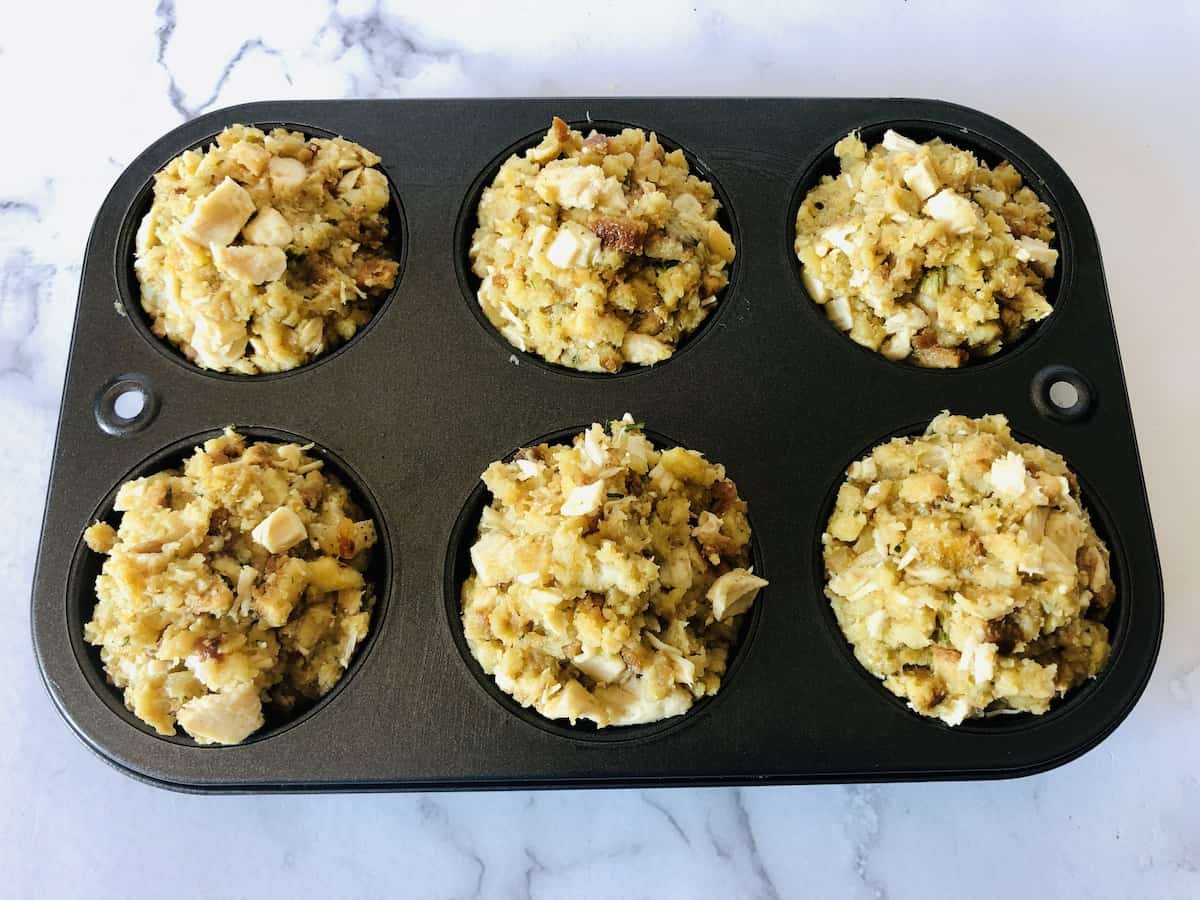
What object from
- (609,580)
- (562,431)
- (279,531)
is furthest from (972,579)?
(279,531)

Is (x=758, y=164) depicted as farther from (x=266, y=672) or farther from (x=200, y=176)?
(x=266, y=672)

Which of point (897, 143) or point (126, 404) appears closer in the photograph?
point (126, 404)

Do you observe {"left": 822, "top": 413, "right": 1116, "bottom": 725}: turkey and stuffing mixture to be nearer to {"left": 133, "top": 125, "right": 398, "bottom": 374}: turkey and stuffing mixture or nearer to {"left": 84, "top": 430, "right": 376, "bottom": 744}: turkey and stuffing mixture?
{"left": 84, "top": 430, "right": 376, "bottom": 744}: turkey and stuffing mixture

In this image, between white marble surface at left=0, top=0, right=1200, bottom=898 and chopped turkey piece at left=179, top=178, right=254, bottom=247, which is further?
white marble surface at left=0, top=0, right=1200, bottom=898

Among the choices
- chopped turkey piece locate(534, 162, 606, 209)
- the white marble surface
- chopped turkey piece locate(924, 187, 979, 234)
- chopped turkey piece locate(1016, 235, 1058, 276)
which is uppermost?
chopped turkey piece locate(924, 187, 979, 234)

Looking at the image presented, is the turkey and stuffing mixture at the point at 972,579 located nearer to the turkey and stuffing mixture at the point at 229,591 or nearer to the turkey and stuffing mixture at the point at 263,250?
the turkey and stuffing mixture at the point at 229,591

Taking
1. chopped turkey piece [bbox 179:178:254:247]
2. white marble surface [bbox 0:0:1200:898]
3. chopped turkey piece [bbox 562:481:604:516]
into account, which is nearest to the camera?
chopped turkey piece [bbox 562:481:604:516]

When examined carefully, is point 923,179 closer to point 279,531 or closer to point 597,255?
point 597,255

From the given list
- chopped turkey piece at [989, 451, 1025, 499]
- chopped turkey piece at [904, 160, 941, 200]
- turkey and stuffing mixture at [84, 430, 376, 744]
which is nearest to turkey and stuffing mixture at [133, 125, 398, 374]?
turkey and stuffing mixture at [84, 430, 376, 744]
